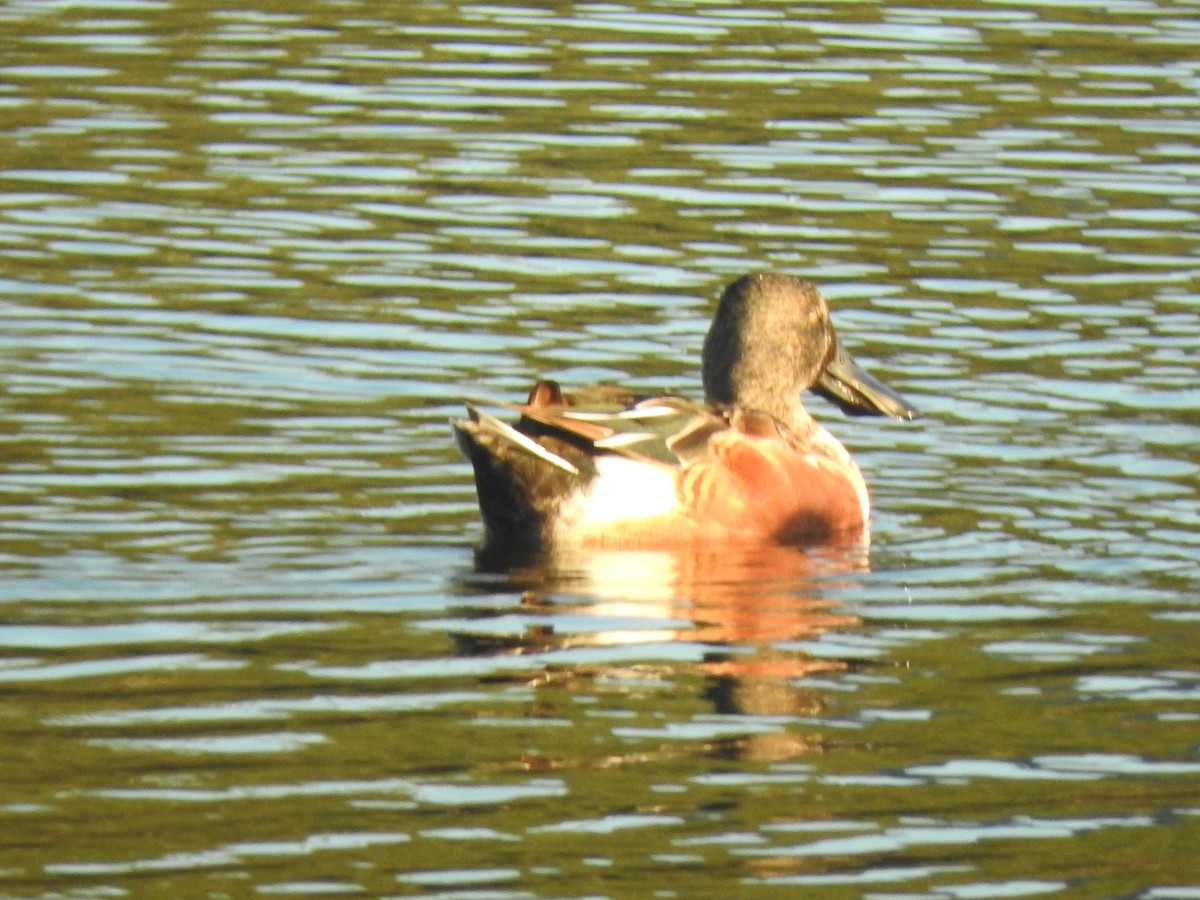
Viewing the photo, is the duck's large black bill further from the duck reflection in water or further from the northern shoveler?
the duck reflection in water

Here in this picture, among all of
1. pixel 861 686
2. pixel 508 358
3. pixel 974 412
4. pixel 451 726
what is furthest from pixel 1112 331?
pixel 451 726

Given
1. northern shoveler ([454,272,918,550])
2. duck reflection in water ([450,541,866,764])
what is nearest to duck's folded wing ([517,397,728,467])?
northern shoveler ([454,272,918,550])

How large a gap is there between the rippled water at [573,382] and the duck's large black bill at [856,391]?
230mm

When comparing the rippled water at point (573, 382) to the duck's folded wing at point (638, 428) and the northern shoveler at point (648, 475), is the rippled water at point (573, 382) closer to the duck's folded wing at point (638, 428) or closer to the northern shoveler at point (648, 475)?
the northern shoveler at point (648, 475)

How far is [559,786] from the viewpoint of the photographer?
6660 mm

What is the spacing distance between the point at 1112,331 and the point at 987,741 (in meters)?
5.38

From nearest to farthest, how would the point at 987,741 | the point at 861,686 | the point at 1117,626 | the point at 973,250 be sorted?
the point at 987,741, the point at 861,686, the point at 1117,626, the point at 973,250

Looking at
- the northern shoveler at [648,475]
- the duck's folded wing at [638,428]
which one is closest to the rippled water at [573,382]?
the northern shoveler at [648,475]

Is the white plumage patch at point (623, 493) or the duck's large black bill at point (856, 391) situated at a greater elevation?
the duck's large black bill at point (856, 391)

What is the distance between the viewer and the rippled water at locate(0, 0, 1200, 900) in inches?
255

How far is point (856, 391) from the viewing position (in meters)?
11.0

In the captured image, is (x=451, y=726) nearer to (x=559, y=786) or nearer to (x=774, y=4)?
(x=559, y=786)

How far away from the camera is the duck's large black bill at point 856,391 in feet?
35.8

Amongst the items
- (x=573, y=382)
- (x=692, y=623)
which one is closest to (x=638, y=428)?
(x=692, y=623)
